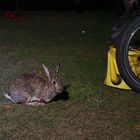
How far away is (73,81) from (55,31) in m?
4.34

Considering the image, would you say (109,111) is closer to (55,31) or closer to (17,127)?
(17,127)

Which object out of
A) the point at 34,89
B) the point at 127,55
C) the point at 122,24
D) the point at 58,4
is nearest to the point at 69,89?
the point at 34,89

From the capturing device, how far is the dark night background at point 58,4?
13.9m

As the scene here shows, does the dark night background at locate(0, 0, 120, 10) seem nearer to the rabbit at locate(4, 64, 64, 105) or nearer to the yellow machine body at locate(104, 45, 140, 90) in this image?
the yellow machine body at locate(104, 45, 140, 90)

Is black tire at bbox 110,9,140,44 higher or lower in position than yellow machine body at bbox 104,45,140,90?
higher

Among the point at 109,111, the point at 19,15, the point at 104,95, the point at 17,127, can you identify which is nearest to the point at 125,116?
the point at 109,111

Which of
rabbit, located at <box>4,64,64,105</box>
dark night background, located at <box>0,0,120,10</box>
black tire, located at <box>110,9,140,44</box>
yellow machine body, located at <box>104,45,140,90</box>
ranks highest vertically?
dark night background, located at <box>0,0,120,10</box>

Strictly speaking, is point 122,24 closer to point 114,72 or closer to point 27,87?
point 114,72

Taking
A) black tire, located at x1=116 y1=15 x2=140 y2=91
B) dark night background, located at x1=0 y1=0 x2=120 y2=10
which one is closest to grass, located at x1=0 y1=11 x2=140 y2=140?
black tire, located at x1=116 y1=15 x2=140 y2=91

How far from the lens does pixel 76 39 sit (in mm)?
9781

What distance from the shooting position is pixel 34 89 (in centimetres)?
545

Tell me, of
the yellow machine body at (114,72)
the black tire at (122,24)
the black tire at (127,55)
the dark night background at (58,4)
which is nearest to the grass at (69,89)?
the yellow machine body at (114,72)

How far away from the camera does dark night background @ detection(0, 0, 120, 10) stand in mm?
13867

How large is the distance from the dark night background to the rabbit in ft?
27.3
